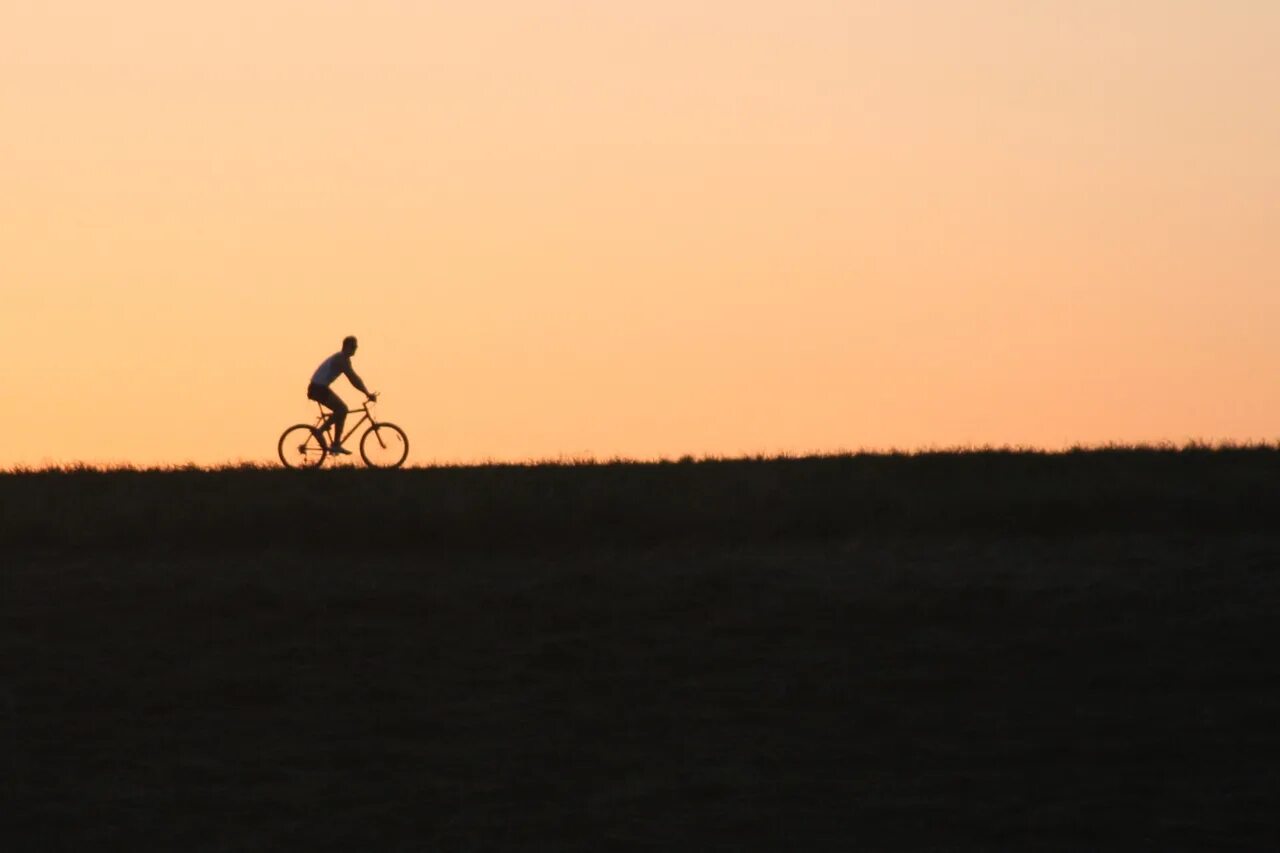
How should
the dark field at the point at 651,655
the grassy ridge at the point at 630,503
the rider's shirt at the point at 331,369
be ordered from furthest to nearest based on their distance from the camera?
the rider's shirt at the point at 331,369 < the grassy ridge at the point at 630,503 < the dark field at the point at 651,655

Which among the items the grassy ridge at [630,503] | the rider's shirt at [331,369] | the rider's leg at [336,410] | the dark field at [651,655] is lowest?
the dark field at [651,655]

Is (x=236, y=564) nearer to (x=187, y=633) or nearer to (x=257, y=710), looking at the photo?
(x=187, y=633)

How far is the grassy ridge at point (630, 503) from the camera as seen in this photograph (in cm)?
2603

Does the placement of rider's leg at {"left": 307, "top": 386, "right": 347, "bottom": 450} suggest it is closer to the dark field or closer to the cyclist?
the cyclist

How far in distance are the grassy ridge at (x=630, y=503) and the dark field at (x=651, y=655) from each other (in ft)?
0.20

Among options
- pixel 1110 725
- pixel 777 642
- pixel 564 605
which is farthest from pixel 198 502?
pixel 1110 725

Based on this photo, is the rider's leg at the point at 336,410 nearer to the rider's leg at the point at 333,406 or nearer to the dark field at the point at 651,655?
the rider's leg at the point at 333,406

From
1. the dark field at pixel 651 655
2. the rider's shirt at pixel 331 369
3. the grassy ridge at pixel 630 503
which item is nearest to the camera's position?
the dark field at pixel 651 655

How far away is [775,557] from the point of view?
24625 millimetres

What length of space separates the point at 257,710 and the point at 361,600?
3.79 meters

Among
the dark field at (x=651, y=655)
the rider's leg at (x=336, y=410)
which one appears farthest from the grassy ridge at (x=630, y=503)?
the rider's leg at (x=336, y=410)

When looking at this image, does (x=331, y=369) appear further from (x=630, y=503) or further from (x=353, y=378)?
(x=630, y=503)

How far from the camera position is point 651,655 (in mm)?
20750

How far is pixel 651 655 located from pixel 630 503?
→ 6.04 metres
